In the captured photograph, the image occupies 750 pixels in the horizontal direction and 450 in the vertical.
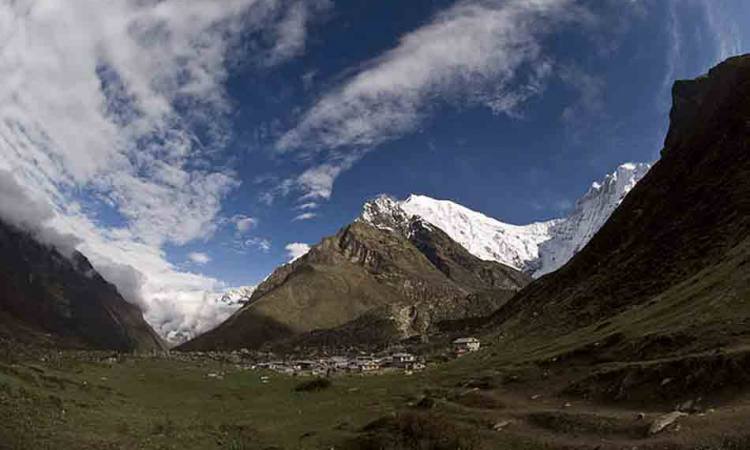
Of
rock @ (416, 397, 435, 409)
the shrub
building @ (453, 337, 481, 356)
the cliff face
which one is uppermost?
the cliff face

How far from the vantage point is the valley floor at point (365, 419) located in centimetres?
3023

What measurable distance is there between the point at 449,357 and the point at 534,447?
371 feet

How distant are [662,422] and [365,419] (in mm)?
25474

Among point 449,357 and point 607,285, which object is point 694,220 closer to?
point 607,285

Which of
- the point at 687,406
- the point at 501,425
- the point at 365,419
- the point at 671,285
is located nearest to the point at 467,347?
the point at 671,285

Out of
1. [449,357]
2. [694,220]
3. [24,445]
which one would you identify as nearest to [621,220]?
[694,220]

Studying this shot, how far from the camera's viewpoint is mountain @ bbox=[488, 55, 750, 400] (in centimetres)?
4134

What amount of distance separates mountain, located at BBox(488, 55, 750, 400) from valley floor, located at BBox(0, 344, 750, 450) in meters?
3.92

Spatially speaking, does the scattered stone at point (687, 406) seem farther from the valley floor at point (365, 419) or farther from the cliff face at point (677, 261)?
the cliff face at point (677, 261)

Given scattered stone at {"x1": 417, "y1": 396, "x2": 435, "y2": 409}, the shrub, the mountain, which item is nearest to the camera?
the mountain

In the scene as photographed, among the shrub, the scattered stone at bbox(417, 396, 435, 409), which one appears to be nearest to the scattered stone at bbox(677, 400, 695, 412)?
the scattered stone at bbox(417, 396, 435, 409)

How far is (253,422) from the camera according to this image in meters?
53.4

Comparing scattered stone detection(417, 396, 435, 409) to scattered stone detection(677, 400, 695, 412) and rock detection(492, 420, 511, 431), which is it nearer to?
rock detection(492, 420, 511, 431)

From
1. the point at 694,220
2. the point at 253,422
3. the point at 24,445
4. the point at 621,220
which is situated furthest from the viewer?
the point at 621,220
